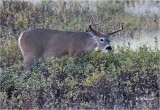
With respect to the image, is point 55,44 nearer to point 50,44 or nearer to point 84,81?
point 50,44

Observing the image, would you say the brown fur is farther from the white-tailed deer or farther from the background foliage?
the background foliage

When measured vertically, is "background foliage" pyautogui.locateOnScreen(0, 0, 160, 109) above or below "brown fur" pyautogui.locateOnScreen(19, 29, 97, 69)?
below

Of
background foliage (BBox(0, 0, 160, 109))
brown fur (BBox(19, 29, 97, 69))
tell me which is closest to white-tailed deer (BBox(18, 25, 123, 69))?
brown fur (BBox(19, 29, 97, 69))

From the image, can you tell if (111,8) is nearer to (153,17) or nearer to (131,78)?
(153,17)

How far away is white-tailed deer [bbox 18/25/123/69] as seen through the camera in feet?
42.9

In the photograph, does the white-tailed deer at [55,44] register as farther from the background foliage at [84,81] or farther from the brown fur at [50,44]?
the background foliage at [84,81]

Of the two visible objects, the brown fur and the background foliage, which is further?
the brown fur

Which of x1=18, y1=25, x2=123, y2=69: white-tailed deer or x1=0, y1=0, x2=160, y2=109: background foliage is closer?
x1=0, y1=0, x2=160, y2=109: background foliage

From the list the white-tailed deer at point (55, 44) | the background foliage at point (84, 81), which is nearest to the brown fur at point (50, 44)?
the white-tailed deer at point (55, 44)

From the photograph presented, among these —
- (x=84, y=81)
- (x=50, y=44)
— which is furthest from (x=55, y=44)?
(x=84, y=81)

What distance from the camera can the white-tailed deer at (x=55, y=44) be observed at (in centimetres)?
1308

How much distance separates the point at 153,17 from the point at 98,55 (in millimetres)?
7551

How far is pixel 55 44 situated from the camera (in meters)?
13.2

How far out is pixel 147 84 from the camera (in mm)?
10586
